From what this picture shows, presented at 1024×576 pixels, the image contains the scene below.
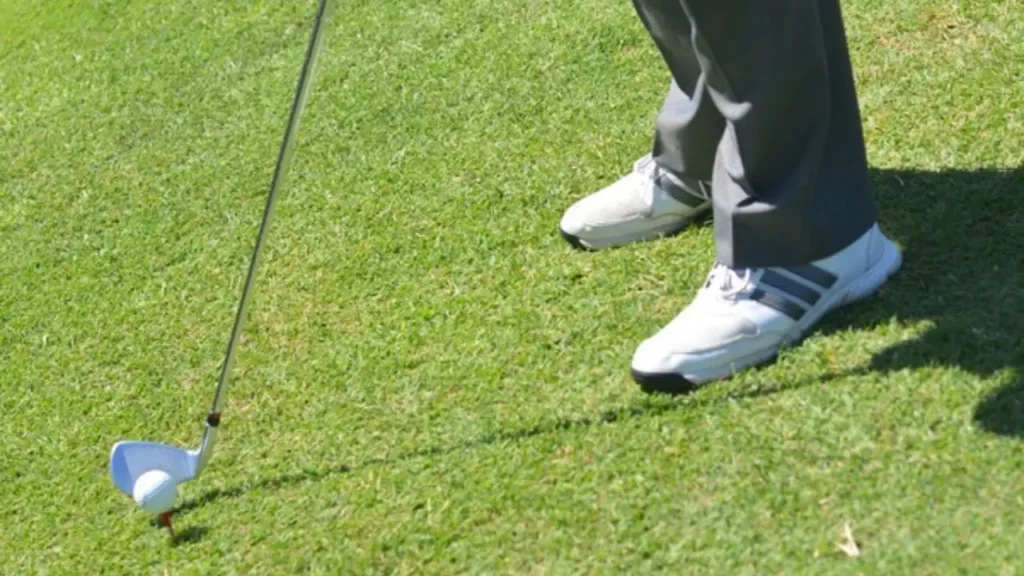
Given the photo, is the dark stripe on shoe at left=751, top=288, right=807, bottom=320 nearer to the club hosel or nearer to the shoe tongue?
the shoe tongue

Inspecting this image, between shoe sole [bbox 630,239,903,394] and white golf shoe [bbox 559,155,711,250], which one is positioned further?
white golf shoe [bbox 559,155,711,250]

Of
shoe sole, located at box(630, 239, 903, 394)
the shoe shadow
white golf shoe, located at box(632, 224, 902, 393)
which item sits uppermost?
white golf shoe, located at box(632, 224, 902, 393)

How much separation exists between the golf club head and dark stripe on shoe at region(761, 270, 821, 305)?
1198 millimetres

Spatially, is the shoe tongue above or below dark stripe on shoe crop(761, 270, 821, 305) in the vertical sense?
above

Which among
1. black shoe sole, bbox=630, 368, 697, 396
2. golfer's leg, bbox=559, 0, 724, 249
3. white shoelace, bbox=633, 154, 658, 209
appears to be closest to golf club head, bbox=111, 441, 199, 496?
black shoe sole, bbox=630, 368, 697, 396

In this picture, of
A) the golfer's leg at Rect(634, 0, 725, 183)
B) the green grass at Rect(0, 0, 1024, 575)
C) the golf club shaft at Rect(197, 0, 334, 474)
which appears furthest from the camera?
the golfer's leg at Rect(634, 0, 725, 183)

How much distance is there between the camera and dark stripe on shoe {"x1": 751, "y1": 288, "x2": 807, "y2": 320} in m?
2.93

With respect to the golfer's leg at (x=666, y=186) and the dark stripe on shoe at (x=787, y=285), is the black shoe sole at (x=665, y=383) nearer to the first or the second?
the dark stripe on shoe at (x=787, y=285)

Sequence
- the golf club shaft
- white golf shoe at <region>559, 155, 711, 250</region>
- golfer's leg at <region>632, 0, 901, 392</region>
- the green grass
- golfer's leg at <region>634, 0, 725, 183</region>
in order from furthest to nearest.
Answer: white golf shoe at <region>559, 155, 711, 250</region>, golfer's leg at <region>634, 0, 725, 183</region>, the golf club shaft, golfer's leg at <region>632, 0, 901, 392</region>, the green grass

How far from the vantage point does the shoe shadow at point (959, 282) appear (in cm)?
277

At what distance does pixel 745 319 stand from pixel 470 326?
69 cm

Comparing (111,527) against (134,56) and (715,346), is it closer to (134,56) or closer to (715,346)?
(715,346)

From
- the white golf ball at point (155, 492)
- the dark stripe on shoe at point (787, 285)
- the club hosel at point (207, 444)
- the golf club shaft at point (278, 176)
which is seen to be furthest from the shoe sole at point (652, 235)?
the white golf ball at point (155, 492)

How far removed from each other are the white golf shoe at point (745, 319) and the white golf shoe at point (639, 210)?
0.46 metres
